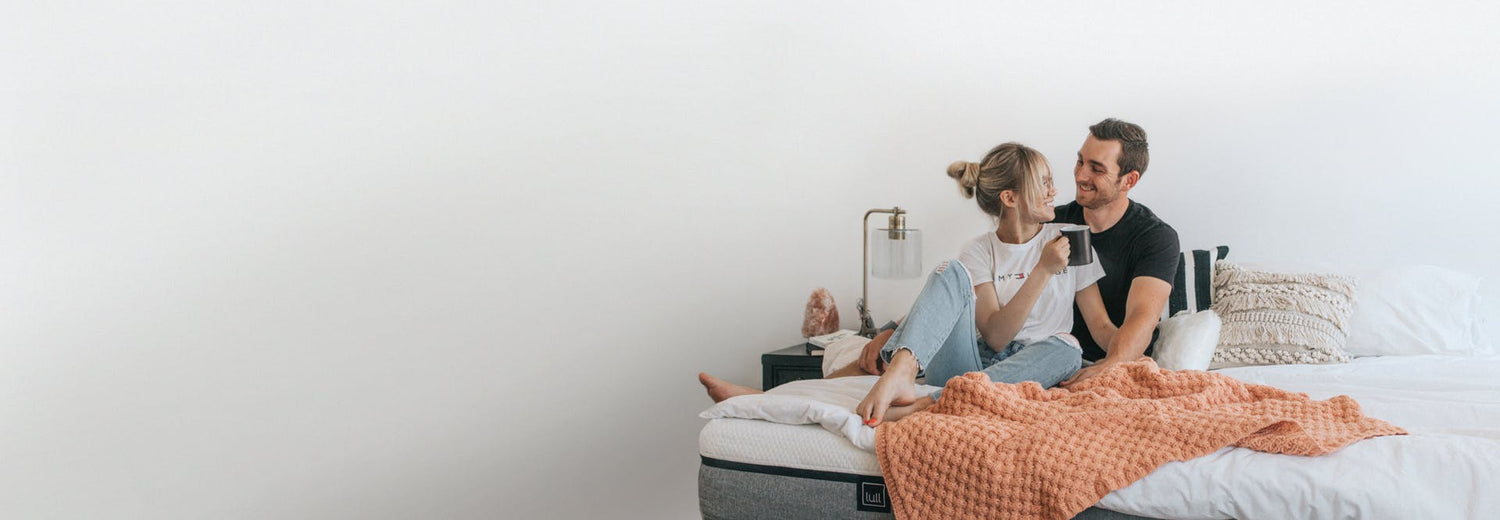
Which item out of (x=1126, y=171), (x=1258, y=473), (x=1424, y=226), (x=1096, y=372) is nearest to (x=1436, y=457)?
(x=1258, y=473)

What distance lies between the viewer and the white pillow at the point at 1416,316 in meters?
2.64

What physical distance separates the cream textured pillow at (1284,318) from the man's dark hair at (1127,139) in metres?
0.45

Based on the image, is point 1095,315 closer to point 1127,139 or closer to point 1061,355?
point 1061,355

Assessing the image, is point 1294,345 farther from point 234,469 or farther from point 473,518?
point 234,469

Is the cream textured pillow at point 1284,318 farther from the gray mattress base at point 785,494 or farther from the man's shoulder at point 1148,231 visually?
the gray mattress base at point 785,494

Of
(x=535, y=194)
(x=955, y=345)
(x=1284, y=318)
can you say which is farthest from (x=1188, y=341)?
(x=535, y=194)

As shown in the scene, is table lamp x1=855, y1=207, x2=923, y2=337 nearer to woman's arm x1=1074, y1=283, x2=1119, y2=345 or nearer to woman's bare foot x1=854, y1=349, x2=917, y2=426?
woman's arm x1=1074, y1=283, x2=1119, y2=345

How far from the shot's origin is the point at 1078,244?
7.48 ft

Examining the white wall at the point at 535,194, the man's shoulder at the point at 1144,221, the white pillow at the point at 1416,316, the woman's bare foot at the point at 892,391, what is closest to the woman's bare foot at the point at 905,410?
the woman's bare foot at the point at 892,391

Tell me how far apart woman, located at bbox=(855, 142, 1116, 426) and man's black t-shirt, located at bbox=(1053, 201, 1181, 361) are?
92 mm

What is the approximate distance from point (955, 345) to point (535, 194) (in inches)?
44.5

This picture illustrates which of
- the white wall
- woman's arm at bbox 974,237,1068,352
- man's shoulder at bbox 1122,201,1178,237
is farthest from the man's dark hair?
the white wall

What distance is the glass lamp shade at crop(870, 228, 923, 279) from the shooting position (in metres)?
3.16

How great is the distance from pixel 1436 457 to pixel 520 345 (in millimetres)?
1946
